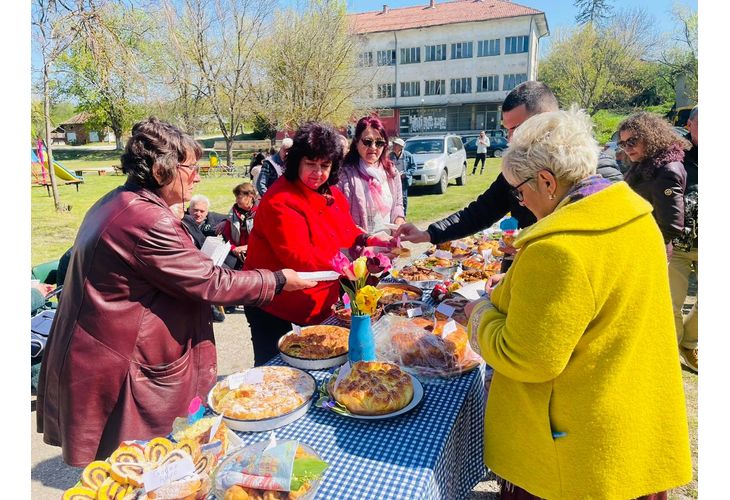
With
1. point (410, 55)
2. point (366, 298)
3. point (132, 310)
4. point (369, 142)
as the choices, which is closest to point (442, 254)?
point (369, 142)

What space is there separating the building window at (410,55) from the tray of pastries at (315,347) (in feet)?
135

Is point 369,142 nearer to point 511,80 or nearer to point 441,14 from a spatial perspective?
point 511,80

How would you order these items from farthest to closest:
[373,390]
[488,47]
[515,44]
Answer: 1. [488,47]
2. [515,44]
3. [373,390]

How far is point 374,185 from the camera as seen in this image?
417 cm

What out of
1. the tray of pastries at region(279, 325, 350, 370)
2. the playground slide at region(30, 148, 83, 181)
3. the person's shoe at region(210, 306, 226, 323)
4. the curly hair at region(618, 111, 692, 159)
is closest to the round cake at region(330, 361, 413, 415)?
the tray of pastries at region(279, 325, 350, 370)

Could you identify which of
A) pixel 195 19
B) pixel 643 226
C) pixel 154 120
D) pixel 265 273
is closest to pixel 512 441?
pixel 643 226

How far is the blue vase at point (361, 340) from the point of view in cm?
198

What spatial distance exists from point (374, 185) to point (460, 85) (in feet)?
125

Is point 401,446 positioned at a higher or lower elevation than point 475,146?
lower

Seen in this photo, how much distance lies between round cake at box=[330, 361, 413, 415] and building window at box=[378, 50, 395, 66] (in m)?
42.2

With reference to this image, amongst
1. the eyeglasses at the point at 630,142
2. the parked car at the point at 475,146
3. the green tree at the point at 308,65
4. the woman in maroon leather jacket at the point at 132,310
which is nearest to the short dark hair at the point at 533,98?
the eyeglasses at the point at 630,142

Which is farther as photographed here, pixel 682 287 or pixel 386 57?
pixel 386 57

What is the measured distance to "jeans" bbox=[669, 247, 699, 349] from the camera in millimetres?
4047

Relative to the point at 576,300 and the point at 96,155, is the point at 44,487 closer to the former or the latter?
the point at 576,300
